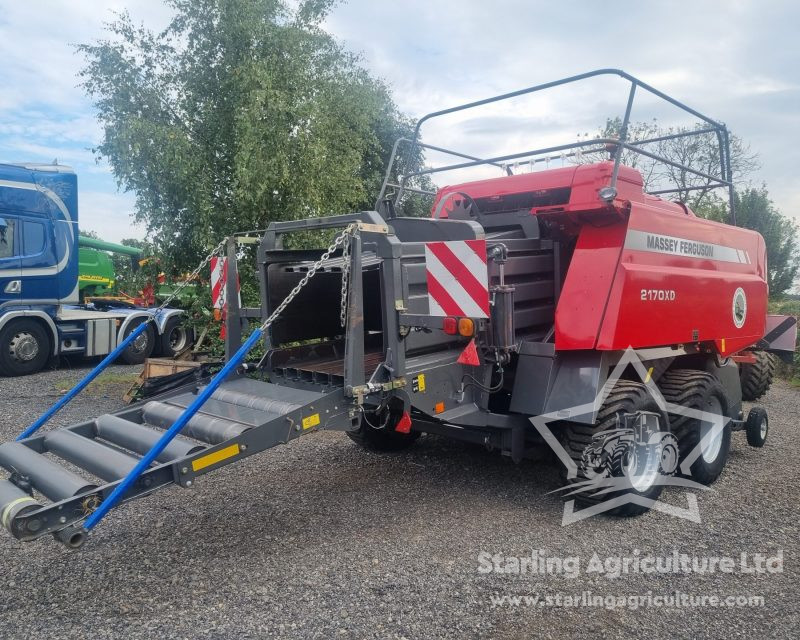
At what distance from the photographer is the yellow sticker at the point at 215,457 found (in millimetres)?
2994

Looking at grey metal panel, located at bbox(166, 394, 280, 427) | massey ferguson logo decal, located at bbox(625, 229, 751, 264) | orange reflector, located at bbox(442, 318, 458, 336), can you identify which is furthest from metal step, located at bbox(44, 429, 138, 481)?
massey ferguson logo decal, located at bbox(625, 229, 751, 264)

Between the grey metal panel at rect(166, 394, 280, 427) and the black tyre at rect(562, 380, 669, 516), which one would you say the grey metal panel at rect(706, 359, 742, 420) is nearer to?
the black tyre at rect(562, 380, 669, 516)

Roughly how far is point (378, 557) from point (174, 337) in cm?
1023

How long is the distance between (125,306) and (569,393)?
10.8 meters

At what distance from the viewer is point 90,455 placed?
318cm

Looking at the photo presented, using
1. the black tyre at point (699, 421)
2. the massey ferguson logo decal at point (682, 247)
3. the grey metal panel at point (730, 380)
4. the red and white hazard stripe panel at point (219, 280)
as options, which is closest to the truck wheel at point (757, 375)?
the grey metal panel at point (730, 380)

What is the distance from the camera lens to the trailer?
9469mm

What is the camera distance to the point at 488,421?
161 inches

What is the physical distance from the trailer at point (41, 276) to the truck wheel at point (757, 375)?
830cm

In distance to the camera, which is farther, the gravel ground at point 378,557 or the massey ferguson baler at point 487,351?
the massey ferguson baler at point 487,351

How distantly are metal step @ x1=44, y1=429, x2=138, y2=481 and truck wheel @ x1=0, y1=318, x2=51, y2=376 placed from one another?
7099mm

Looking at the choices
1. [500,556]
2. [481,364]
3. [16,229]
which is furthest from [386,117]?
[500,556]

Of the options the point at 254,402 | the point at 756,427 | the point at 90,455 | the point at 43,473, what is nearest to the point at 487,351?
the point at 254,402

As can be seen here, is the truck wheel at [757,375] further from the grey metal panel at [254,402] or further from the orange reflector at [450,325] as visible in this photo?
the grey metal panel at [254,402]
